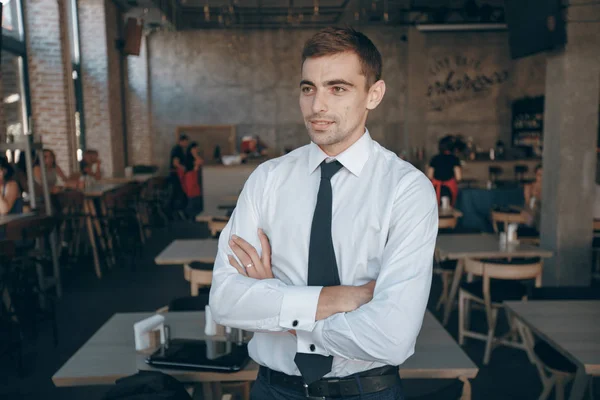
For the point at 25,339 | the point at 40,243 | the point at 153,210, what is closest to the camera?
the point at 25,339

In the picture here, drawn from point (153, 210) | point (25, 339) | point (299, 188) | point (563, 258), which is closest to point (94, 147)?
point (153, 210)

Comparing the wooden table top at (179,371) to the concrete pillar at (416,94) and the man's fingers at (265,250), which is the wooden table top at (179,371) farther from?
the concrete pillar at (416,94)

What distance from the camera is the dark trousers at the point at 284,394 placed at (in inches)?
54.5

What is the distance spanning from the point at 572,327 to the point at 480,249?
1866mm

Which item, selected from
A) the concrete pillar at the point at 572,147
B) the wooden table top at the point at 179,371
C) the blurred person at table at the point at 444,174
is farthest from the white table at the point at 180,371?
the blurred person at table at the point at 444,174

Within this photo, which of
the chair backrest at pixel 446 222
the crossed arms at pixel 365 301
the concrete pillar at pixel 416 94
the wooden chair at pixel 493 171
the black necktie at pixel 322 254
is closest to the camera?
the crossed arms at pixel 365 301

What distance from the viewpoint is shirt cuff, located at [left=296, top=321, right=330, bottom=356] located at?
133 cm

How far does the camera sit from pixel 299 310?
4.41 feet

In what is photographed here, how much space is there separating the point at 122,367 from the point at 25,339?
9.46 feet

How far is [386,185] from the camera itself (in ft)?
4.77

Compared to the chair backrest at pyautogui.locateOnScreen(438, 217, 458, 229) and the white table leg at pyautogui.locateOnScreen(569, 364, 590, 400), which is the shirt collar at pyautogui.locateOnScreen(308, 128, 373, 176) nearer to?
the white table leg at pyautogui.locateOnScreen(569, 364, 590, 400)

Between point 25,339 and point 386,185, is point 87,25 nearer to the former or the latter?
point 25,339

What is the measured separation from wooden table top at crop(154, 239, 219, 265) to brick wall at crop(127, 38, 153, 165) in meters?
9.09

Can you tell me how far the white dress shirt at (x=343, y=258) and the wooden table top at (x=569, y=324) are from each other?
120 cm
